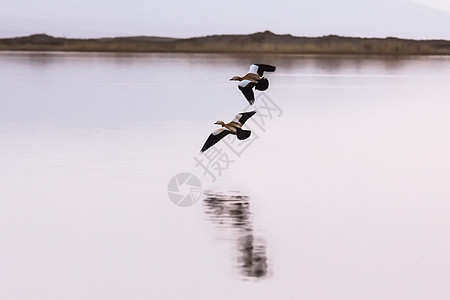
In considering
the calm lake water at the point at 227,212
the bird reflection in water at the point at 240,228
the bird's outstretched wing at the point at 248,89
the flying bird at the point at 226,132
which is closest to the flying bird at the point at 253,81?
the bird's outstretched wing at the point at 248,89

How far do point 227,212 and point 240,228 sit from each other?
0.91 metres

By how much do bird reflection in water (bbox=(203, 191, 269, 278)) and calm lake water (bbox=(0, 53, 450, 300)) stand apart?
26 mm

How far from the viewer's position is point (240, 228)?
10.2 m

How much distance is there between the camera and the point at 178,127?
21344 millimetres

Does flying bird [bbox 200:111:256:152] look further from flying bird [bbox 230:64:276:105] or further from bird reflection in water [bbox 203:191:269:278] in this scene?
bird reflection in water [bbox 203:191:269:278]

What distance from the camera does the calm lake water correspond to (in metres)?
8.27

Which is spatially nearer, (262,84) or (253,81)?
(262,84)

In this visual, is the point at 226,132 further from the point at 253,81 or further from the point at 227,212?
the point at 227,212

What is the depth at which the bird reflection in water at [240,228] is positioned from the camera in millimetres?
8695

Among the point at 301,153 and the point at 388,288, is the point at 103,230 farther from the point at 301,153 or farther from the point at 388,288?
the point at 301,153

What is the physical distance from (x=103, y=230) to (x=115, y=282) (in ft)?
6.21

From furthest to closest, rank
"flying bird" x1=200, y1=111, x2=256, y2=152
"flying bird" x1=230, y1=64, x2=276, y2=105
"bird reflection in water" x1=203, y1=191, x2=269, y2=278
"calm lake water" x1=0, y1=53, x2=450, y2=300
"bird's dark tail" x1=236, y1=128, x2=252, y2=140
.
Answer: "flying bird" x1=230, y1=64, x2=276, y2=105, "flying bird" x1=200, y1=111, x2=256, y2=152, "bird's dark tail" x1=236, y1=128, x2=252, y2=140, "bird reflection in water" x1=203, y1=191, x2=269, y2=278, "calm lake water" x1=0, y1=53, x2=450, y2=300

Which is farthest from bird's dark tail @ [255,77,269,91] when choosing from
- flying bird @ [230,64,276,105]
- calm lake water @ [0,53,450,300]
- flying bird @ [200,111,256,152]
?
calm lake water @ [0,53,450,300]

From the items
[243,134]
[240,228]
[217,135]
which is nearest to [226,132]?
[217,135]
